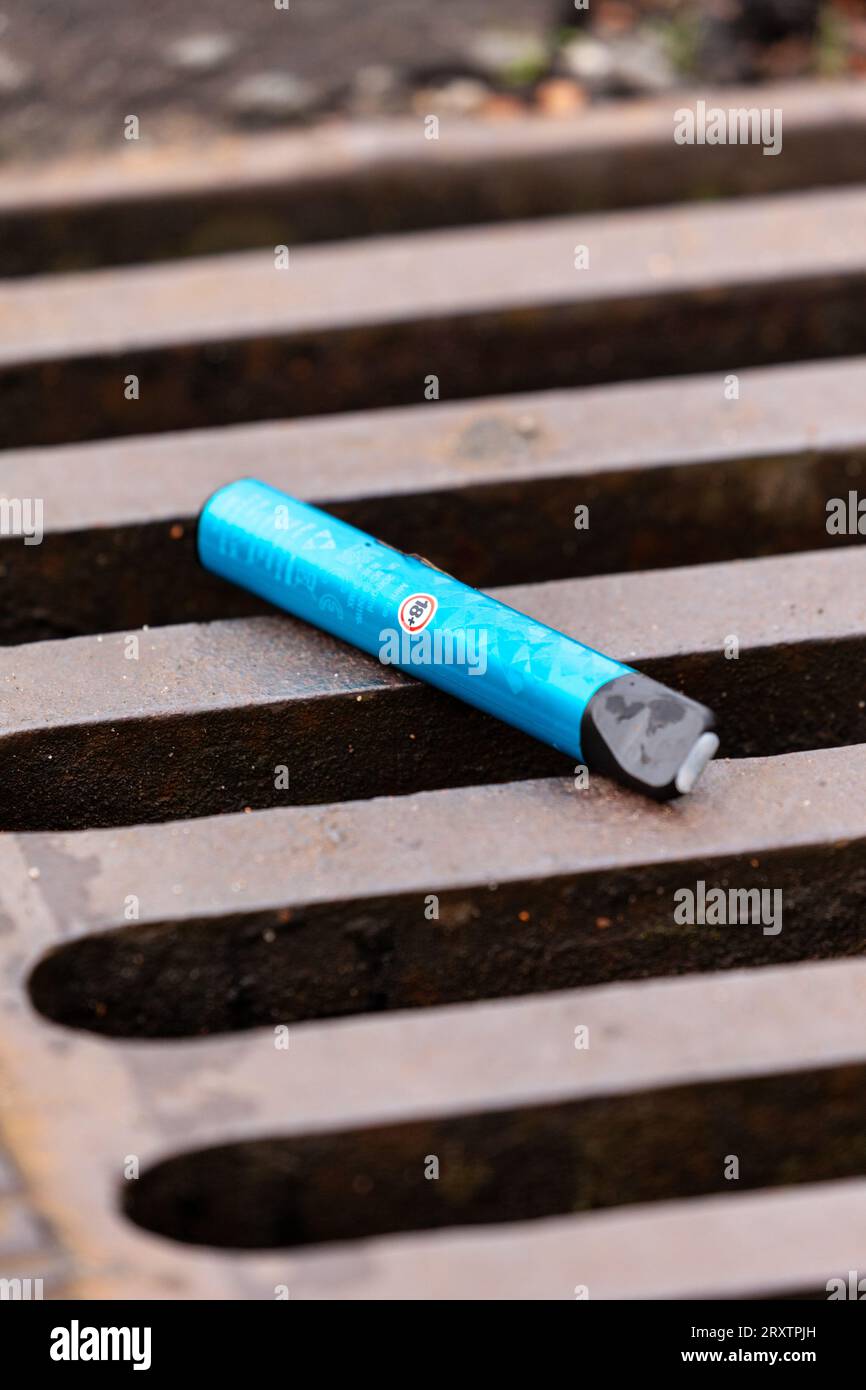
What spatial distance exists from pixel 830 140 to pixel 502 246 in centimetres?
70

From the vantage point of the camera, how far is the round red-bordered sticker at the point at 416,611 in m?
1.86

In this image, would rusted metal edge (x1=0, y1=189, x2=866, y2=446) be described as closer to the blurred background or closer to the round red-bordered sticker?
the blurred background

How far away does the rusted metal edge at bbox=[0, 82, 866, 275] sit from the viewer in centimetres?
286

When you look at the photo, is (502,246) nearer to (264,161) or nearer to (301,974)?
(264,161)

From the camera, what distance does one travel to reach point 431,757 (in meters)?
1.94

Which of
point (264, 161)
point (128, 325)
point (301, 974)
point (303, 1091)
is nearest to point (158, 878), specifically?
point (301, 974)

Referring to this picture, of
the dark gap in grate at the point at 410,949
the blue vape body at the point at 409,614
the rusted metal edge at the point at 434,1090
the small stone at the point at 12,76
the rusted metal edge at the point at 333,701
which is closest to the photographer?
the rusted metal edge at the point at 434,1090

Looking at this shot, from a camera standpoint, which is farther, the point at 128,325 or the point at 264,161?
the point at 264,161

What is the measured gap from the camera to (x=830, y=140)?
3018mm

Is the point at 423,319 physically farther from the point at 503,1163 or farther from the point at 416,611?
the point at 503,1163

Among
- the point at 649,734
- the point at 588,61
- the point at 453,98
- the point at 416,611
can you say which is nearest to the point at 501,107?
the point at 453,98

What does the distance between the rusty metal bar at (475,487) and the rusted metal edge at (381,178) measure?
2.23ft

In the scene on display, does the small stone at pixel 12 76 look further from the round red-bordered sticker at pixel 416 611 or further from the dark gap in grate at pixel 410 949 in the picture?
the dark gap in grate at pixel 410 949

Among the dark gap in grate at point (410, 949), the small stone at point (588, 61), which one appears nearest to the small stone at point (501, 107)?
the small stone at point (588, 61)
